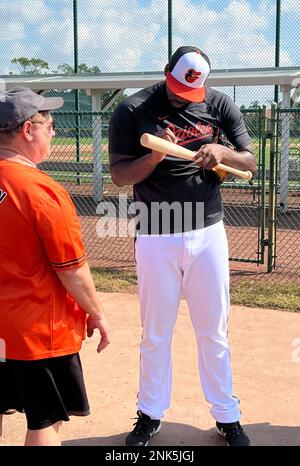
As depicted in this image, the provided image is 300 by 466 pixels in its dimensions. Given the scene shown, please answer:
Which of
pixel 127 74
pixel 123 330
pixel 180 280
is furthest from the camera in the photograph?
pixel 127 74

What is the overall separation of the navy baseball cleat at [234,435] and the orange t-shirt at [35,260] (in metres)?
1.11

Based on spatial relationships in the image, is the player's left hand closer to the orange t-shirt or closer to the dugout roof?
the orange t-shirt

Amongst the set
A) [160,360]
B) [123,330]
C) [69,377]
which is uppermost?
[69,377]

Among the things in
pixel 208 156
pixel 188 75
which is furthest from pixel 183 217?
pixel 188 75

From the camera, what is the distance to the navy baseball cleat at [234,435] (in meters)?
2.93

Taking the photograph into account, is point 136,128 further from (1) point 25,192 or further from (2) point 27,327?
(2) point 27,327

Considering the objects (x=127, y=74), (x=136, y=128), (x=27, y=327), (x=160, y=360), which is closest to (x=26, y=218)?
(x=27, y=327)

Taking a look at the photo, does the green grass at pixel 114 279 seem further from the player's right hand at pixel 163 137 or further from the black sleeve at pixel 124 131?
the player's right hand at pixel 163 137

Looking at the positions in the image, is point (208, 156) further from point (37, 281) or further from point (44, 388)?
point (44, 388)

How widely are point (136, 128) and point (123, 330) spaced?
2.28 m

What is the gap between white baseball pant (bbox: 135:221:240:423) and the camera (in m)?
2.86

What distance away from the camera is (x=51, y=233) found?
6.84ft

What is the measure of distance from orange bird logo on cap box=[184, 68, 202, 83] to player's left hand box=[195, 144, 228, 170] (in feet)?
1.02

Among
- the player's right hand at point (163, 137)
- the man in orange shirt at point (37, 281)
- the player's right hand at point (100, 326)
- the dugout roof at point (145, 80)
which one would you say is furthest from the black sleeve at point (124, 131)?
the dugout roof at point (145, 80)
